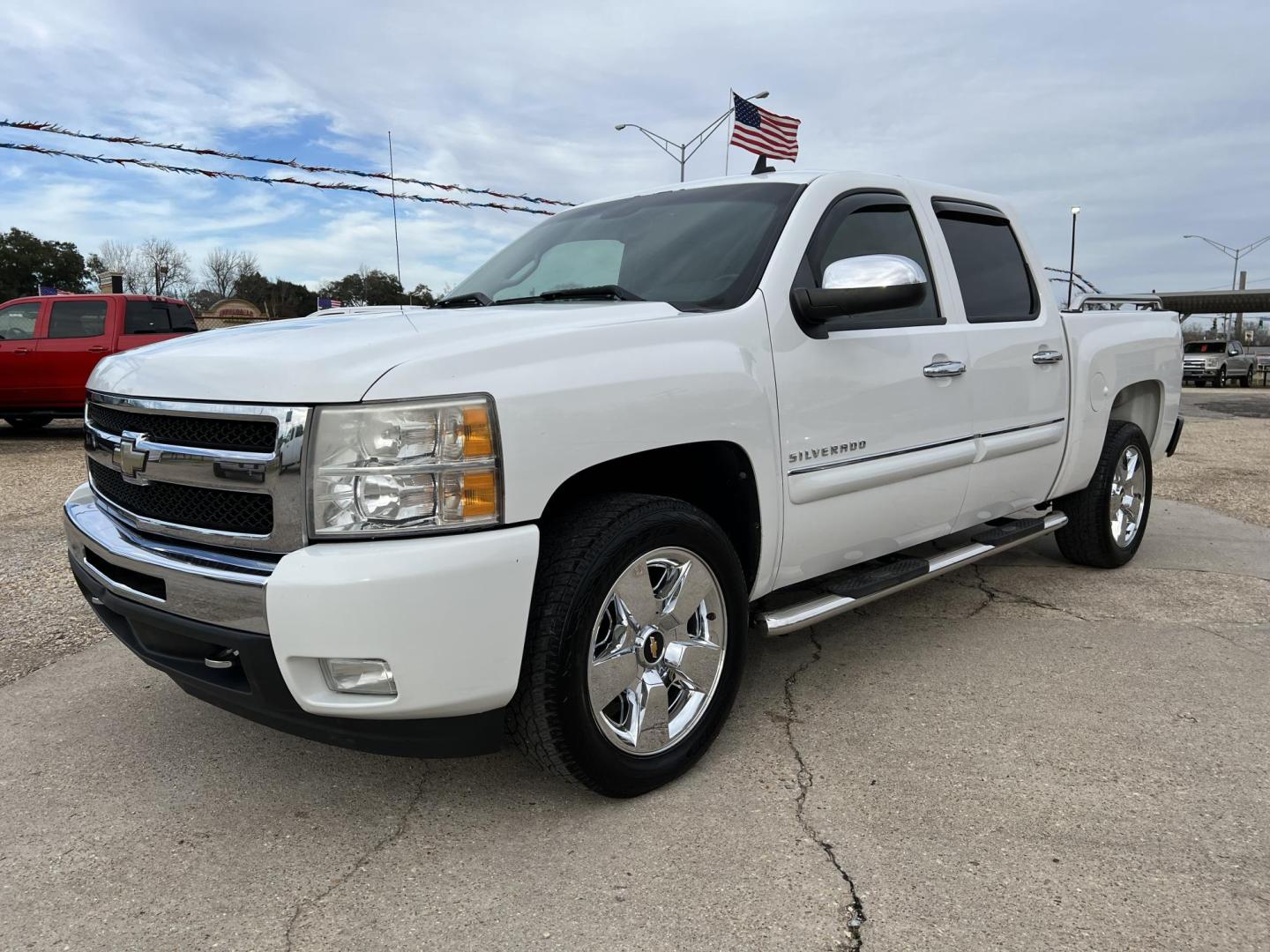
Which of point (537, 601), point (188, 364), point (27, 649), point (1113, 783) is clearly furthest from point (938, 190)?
point (27, 649)

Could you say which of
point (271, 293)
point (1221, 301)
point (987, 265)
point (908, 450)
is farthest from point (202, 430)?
point (1221, 301)

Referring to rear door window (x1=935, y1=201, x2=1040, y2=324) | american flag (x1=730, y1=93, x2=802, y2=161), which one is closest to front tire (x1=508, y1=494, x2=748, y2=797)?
rear door window (x1=935, y1=201, x2=1040, y2=324)

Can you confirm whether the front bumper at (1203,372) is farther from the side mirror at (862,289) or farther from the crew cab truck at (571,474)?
the side mirror at (862,289)

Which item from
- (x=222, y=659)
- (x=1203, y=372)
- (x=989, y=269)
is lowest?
(x=1203, y=372)

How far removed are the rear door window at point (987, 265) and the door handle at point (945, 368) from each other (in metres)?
0.31

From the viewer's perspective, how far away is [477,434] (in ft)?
6.98

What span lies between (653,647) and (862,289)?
4.10 ft

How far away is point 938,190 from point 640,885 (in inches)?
120

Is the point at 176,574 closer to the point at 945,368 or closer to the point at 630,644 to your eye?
the point at 630,644

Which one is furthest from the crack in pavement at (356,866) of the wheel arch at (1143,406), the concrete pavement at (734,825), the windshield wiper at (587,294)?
the wheel arch at (1143,406)

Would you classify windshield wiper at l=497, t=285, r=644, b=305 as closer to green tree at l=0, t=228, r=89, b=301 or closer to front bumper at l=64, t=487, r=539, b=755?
front bumper at l=64, t=487, r=539, b=755

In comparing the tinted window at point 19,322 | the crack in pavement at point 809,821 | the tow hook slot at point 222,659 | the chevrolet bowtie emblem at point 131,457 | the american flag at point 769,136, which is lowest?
the crack in pavement at point 809,821

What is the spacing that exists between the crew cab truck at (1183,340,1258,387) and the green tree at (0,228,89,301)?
156ft

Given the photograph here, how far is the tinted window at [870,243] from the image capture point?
3.15 meters
